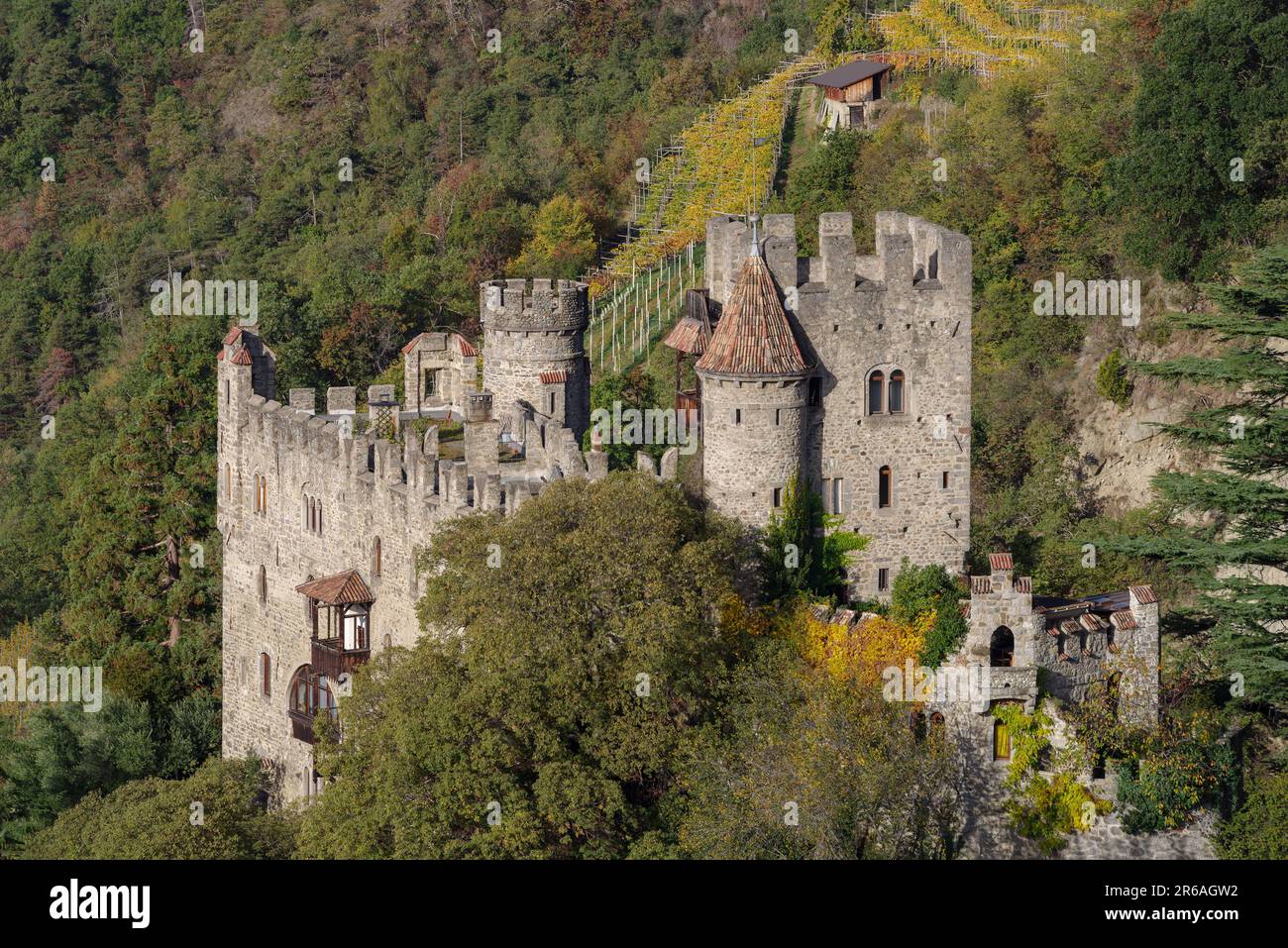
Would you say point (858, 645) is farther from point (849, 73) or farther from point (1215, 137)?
point (849, 73)

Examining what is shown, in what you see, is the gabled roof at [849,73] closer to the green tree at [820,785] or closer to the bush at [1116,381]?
the bush at [1116,381]

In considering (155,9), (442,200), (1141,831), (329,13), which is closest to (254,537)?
(1141,831)

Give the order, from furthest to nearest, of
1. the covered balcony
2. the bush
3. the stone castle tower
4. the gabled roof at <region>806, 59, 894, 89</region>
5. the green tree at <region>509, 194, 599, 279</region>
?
1. the gabled roof at <region>806, 59, 894, 89</region>
2. the green tree at <region>509, 194, 599, 279</region>
3. the bush
4. the covered balcony
5. the stone castle tower

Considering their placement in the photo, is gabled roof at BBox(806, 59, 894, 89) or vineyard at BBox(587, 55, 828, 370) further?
gabled roof at BBox(806, 59, 894, 89)

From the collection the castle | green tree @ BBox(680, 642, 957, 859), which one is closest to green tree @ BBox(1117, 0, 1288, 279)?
the castle

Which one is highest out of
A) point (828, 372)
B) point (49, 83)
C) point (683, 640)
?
point (49, 83)

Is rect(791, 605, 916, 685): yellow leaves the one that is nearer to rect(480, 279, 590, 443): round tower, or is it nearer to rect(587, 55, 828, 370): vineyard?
rect(480, 279, 590, 443): round tower

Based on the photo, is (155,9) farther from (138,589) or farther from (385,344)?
(138,589)
